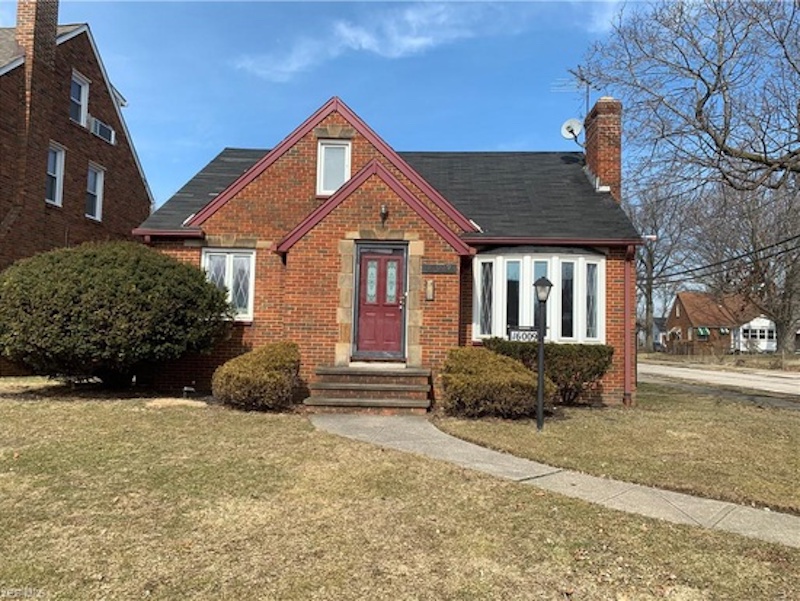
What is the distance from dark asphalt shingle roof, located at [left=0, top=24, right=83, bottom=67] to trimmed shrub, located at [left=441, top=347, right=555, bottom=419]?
14.3 m

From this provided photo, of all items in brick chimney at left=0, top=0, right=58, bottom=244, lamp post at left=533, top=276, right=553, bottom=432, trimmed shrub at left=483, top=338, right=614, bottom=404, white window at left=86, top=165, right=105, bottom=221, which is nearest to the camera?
lamp post at left=533, top=276, right=553, bottom=432

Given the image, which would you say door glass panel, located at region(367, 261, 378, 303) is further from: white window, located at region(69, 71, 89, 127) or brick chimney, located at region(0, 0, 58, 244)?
white window, located at region(69, 71, 89, 127)

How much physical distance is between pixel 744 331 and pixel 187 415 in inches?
2761

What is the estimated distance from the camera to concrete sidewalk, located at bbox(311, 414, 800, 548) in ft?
15.1

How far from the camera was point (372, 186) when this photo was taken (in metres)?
10.7

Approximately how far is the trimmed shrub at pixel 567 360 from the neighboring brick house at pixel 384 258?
0.64 m

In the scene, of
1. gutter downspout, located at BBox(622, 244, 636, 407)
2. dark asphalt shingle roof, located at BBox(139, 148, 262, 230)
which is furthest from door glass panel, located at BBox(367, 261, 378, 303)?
gutter downspout, located at BBox(622, 244, 636, 407)

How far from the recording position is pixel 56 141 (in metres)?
16.6

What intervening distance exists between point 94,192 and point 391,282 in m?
13.0

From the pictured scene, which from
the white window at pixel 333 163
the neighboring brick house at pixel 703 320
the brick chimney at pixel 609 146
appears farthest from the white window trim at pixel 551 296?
the neighboring brick house at pixel 703 320

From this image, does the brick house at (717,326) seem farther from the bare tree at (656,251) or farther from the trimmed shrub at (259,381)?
the trimmed shrub at (259,381)

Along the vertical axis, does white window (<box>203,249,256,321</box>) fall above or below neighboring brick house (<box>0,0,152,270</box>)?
below

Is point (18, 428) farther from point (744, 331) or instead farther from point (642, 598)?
point (744, 331)

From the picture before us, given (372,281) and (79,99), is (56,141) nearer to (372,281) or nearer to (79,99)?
(79,99)
